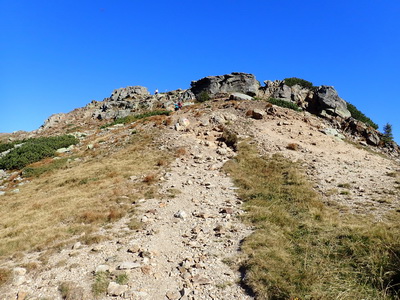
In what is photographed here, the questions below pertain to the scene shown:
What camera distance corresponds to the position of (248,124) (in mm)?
26750

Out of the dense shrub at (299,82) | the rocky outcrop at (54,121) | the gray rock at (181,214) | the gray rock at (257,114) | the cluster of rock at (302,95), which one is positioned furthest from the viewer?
the rocky outcrop at (54,121)

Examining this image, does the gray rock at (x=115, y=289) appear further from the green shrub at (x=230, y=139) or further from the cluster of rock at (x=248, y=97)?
the cluster of rock at (x=248, y=97)

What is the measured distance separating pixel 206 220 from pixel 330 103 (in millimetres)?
33365

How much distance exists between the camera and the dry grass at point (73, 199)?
10.4 meters

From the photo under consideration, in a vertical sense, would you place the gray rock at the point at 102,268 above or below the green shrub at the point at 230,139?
below

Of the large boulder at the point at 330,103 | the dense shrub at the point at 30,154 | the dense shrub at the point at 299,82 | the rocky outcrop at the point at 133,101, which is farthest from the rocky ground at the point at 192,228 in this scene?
the rocky outcrop at the point at 133,101

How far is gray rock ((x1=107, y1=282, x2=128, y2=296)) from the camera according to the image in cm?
650

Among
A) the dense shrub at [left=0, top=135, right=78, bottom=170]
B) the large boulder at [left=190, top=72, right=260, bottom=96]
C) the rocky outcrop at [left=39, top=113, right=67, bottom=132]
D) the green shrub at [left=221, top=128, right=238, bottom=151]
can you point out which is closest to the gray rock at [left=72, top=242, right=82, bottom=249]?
the green shrub at [left=221, top=128, right=238, bottom=151]

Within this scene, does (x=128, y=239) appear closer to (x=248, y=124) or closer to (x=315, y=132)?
(x=248, y=124)

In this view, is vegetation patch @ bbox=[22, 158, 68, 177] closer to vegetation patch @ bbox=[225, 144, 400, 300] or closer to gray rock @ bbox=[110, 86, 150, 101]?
vegetation patch @ bbox=[225, 144, 400, 300]

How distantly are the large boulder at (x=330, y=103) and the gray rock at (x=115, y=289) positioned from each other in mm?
36835

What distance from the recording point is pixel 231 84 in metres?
52.2

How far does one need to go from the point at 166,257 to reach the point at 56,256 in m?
4.08

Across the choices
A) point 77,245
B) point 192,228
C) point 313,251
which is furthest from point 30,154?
point 313,251
